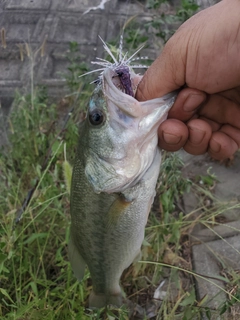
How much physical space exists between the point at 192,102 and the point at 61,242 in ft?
4.24

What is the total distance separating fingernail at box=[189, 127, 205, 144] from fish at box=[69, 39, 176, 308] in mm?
196

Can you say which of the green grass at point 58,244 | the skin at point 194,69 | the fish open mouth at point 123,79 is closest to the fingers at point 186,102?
the skin at point 194,69

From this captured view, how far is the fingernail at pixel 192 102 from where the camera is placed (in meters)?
1.51

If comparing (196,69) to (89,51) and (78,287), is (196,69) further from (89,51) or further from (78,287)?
(89,51)

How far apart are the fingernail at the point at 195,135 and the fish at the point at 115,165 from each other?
0.20 m

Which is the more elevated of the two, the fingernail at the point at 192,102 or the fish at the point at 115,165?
the fingernail at the point at 192,102

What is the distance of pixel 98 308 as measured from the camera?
188 cm

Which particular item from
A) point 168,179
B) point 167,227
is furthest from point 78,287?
point 168,179

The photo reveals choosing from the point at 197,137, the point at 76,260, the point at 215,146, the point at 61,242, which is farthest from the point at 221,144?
the point at 61,242

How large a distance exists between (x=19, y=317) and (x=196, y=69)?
1.26 m

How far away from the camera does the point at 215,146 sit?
1.75 m

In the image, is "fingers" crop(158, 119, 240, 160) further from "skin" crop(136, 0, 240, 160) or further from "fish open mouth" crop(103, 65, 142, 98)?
"fish open mouth" crop(103, 65, 142, 98)

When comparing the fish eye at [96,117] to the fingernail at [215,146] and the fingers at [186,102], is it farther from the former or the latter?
the fingernail at [215,146]

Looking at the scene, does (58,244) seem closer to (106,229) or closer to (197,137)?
(106,229)
